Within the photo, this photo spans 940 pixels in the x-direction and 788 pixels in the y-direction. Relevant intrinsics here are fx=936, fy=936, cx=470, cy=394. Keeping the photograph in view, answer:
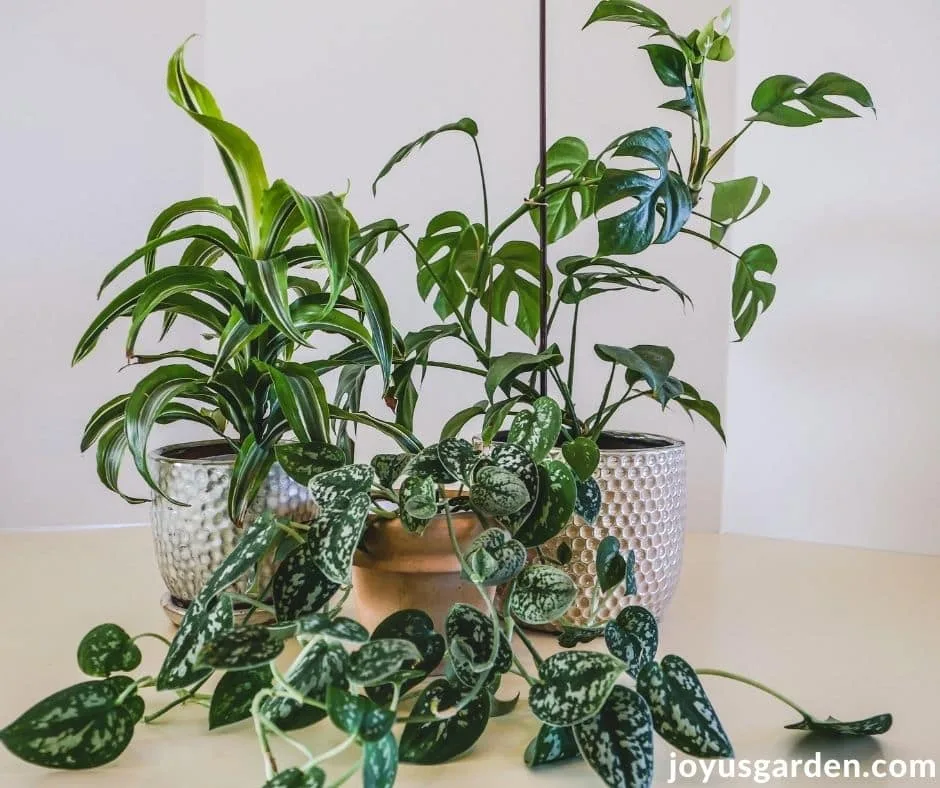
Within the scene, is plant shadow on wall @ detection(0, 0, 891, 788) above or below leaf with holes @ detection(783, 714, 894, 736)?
above

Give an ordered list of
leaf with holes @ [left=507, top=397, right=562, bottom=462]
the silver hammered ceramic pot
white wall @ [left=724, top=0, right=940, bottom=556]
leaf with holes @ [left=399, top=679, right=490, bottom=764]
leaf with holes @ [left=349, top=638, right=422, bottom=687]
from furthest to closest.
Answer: white wall @ [left=724, top=0, right=940, bottom=556] < the silver hammered ceramic pot < leaf with holes @ [left=507, top=397, right=562, bottom=462] < leaf with holes @ [left=399, top=679, right=490, bottom=764] < leaf with holes @ [left=349, top=638, right=422, bottom=687]

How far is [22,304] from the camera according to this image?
5.38 feet

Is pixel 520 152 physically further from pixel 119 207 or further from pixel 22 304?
pixel 22 304

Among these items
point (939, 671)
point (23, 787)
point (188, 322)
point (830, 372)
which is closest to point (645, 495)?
point (939, 671)

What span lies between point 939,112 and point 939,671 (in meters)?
0.96

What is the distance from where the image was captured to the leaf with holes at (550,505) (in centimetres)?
78

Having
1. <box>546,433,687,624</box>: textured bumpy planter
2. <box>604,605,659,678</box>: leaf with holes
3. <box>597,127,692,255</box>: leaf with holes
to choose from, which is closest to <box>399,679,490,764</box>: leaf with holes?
<box>604,605,659,678</box>: leaf with holes

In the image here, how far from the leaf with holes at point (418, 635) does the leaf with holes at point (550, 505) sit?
0.37ft

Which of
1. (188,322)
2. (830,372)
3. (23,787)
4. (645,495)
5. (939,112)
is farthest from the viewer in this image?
(188,322)

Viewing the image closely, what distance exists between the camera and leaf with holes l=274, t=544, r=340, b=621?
0.72 m

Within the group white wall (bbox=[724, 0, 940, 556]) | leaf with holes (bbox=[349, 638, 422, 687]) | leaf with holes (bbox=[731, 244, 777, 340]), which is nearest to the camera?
leaf with holes (bbox=[349, 638, 422, 687])

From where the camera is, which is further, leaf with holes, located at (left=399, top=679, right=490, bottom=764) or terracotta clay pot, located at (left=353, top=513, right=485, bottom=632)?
terracotta clay pot, located at (left=353, top=513, right=485, bottom=632)

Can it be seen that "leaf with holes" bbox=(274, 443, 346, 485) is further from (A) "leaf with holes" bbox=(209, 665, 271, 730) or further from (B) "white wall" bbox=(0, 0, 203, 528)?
(B) "white wall" bbox=(0, 0, 203, 528)

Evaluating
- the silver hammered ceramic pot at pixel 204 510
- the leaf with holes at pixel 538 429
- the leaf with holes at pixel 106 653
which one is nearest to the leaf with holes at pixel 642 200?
the leaf with holes at pixel 538 429
